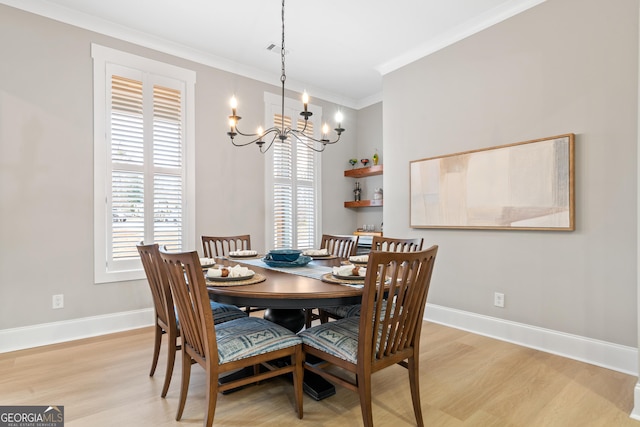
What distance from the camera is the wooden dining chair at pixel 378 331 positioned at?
5.14ft

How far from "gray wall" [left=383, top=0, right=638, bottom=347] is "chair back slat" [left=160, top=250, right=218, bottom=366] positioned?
2.61 m

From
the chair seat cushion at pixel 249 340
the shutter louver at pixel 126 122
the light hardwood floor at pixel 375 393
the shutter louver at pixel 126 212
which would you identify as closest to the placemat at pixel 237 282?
the chair seat cushion at pixel 249 340

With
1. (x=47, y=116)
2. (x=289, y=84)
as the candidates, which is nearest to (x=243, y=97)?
(x=289, y=84)

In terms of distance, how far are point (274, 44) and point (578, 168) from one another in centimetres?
298

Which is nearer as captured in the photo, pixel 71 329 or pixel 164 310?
pixel 164 310

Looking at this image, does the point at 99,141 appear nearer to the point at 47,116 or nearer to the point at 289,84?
the point at 47,116

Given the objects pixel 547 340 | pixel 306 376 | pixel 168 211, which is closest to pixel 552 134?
pixel 547 340

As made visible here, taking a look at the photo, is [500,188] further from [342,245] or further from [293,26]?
[293,26]

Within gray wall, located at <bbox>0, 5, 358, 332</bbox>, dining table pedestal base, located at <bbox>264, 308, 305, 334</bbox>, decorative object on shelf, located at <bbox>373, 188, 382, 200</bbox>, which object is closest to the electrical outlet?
gray wall, located at <bbox>0, 5, 358, 332</bbox>

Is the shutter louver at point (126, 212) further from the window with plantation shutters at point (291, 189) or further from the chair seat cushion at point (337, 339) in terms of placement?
the chair seat cushion at point (337, 339)

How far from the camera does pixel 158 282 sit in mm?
2104

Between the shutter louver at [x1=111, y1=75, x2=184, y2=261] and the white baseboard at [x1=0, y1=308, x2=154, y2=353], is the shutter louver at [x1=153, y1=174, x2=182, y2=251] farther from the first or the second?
the white baseboard at [x1=0, y1=308, x2=154, y2=353]

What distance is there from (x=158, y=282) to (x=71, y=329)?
1687 millimetres

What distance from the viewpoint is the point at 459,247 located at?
346 cm
